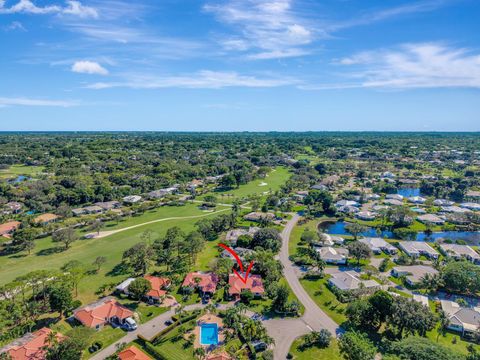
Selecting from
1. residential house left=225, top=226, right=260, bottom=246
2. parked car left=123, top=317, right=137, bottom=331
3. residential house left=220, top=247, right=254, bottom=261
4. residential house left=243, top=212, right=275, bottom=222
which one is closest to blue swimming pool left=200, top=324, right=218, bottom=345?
parked car left=123, top=317, right=137, bottom=331

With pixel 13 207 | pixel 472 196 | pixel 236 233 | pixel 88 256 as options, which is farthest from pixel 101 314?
pixel 472 196

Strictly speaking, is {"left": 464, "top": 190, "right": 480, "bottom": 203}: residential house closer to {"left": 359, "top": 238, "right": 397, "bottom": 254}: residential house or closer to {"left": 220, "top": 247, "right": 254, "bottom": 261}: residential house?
{"left": 359, "top": 238, "right": 397, "bottom": 254}: residential house

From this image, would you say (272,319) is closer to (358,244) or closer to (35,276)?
(358,244)

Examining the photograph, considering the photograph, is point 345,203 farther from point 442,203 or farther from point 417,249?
point 417,249

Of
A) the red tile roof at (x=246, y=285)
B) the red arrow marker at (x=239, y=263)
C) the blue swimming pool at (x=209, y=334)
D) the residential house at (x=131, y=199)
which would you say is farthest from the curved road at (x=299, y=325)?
the residential house at (x=131, y=199)

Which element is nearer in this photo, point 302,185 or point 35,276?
point 35,276

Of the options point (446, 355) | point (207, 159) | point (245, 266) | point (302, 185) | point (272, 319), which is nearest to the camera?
point (446, 355)

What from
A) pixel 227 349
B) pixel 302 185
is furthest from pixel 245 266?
pixel 302 185
